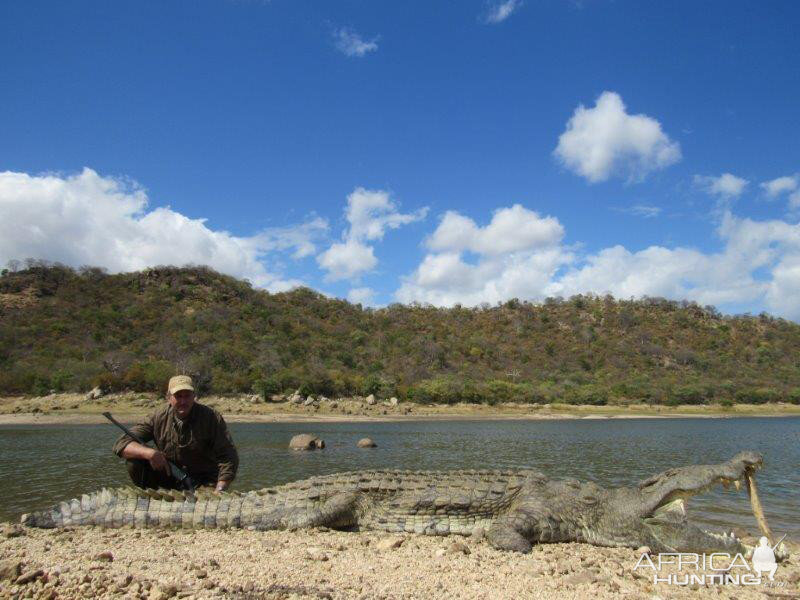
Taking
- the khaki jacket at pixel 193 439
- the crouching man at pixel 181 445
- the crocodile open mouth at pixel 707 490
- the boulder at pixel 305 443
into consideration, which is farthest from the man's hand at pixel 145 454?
the boulder at pixel 305 443

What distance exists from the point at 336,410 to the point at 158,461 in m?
41.1

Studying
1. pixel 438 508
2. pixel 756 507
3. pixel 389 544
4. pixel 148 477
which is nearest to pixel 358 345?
pixel 148 477

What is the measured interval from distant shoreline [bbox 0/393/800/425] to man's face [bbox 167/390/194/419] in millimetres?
34196

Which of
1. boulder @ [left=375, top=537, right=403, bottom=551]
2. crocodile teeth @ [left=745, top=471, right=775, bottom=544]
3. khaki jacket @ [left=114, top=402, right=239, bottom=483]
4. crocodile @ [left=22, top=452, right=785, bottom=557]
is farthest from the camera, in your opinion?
khaki jacket @ [left=114, top=402, right=239, bottom=483]

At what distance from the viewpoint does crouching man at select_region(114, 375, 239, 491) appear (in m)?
6.71

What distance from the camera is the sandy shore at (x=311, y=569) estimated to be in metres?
4.23

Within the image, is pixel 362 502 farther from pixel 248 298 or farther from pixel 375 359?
pixel 248 298

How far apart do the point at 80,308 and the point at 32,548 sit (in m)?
69.6

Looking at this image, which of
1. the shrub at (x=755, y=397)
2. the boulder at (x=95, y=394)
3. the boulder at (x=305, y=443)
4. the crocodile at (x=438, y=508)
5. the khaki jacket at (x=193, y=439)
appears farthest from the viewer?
the shrub at (x=755, y=397)

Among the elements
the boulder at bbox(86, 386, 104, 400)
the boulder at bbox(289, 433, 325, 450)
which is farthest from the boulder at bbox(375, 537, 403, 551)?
the boulder at bbox(86, 386, 104, 400)

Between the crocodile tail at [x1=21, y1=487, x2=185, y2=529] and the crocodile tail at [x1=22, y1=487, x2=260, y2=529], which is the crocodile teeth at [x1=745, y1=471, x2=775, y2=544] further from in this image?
the crocodile tail at [x1=21, y1=487, x2=185, y2=529]

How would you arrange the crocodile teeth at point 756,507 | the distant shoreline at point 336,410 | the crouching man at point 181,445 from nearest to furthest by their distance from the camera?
the crocodile teeth at point 756,507 → the crouching man at point 181,445 → the distant shoreline at point 336,410

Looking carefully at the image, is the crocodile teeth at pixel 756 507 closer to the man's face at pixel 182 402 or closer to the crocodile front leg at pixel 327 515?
the crocodile front leg at pixel 327 515

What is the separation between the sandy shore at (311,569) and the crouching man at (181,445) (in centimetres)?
97
